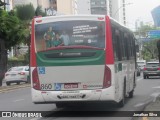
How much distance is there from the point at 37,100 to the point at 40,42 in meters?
1.71

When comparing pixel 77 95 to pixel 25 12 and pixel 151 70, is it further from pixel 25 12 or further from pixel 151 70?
pixel 151 70

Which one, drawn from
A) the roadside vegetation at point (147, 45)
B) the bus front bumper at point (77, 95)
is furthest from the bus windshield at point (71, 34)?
the roadside vegetation at point (147, 45)

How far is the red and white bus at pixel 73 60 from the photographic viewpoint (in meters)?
14.9

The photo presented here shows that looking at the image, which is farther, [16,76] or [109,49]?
[16,76]

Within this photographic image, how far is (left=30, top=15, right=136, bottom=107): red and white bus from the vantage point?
14.9 metres

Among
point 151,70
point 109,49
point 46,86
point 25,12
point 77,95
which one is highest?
point 25,12

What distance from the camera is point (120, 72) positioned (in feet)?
54.6

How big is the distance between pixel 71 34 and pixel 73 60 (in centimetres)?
76

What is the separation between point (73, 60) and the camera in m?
15.0

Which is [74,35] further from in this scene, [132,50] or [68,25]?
[132,50]

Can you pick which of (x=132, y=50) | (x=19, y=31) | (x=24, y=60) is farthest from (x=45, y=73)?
(x=24, y=60)

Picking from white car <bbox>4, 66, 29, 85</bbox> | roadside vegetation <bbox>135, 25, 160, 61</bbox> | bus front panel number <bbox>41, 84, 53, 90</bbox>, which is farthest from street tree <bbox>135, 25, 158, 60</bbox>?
bus front panel number <bbox>41, 84, 53, 90</bbox>

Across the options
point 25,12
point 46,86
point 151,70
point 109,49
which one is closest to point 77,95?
point 46,86

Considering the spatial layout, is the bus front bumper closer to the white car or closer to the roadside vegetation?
the white car
